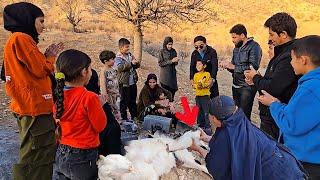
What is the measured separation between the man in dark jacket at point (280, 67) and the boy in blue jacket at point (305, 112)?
584 millimetres

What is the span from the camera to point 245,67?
5828 millimetres

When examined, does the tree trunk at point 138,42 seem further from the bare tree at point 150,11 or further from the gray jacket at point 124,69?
the gray jacket at point 124,69

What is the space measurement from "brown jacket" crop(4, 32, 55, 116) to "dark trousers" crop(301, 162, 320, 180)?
2.11 meters

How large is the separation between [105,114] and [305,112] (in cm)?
159

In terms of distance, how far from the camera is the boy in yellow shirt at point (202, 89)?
6.73 metres

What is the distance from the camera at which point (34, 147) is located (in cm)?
367

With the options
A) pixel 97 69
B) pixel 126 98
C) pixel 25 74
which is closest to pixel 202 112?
pixel 126 98

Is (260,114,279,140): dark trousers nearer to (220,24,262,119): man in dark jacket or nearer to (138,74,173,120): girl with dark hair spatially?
(220,24,262,119): man in dark jacket

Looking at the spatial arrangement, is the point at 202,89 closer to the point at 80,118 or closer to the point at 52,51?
the point at 52,51

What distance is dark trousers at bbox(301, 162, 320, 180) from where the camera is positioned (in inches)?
122

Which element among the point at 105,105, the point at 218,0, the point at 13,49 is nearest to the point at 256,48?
the point at 105,105

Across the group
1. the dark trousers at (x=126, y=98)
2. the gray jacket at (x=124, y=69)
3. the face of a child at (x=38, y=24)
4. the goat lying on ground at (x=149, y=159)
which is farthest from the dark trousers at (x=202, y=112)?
the face of a child at (x=38, y=24)

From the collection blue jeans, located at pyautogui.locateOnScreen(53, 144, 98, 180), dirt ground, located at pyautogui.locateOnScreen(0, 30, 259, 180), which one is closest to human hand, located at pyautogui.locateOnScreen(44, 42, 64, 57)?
blue jeans, located at pyautogui.locateOnScreen(53, 144, 98, 180)

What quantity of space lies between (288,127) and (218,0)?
36.3m
